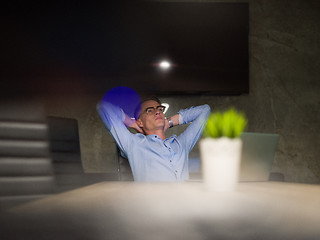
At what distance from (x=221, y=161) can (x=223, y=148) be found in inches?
1.7

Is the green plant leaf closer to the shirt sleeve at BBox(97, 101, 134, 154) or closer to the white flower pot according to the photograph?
the white flower pot

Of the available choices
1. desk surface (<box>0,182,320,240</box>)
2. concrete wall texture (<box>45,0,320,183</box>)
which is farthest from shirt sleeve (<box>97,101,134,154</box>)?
desk surface (<box>0,182,320,240</box>)

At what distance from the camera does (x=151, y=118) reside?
2.24 m

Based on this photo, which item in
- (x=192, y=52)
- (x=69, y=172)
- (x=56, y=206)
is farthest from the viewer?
(x=192, y=52)

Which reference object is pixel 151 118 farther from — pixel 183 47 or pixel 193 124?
pixel 183 47

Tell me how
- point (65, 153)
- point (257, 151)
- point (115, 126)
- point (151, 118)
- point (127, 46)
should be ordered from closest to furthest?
point (257, 151) < point (65, 153) < point (115, 126) < point (151, 118) < point (127, 46)

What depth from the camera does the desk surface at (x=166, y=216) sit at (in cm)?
55

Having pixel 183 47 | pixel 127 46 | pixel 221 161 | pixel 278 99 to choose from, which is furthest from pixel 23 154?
pixel 278 99

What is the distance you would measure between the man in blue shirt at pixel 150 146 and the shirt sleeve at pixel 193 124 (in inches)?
0.7

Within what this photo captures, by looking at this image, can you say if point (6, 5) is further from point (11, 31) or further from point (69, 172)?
point (69, 172)

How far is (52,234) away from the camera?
546mm

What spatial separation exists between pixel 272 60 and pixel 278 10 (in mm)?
517

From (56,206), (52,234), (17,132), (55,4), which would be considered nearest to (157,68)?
(55,4)

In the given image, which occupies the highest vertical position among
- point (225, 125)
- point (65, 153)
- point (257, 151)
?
point (225, 125)
